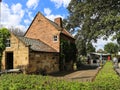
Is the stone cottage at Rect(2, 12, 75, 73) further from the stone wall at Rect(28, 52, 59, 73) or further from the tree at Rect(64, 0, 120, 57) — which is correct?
the tree at Rect(64, 0, 120, 57)

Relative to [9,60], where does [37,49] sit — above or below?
above

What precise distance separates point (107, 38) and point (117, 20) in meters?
4.02

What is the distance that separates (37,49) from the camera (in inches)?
1215

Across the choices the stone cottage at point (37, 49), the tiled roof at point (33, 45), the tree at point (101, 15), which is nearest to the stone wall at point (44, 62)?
the stone cottage at point (37, 49)

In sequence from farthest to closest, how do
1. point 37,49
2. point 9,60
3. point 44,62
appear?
point 9,60 < point 44,62 < point 37,49

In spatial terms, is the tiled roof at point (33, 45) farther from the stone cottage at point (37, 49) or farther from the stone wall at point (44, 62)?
the stone wall at point (44, 62)

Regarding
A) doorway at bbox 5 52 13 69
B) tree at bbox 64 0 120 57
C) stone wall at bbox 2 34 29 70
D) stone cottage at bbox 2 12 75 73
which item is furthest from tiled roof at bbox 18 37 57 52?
tree at bbox 64 0 120 57

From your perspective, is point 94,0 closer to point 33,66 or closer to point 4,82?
point 33,66

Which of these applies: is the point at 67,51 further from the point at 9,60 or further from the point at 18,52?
the point at 18,52

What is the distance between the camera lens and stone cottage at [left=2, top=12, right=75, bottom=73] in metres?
28.8

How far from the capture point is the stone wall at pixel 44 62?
95.8 ft

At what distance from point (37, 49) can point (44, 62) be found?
7.37 ft

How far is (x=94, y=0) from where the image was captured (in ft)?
105

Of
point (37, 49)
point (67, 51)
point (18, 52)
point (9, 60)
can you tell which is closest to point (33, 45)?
point (37, 49)
